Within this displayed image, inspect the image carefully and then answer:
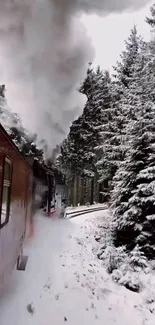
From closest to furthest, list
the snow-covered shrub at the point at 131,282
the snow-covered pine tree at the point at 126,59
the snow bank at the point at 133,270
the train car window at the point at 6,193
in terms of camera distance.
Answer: the train car window at the point at 6,193 → the snow bank at the point at 133,270 → the snow-covered shrub at the point at 131,282 → the snow-covered pine tree at the point at 126,59

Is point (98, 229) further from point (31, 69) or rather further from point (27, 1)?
point (27, 1)

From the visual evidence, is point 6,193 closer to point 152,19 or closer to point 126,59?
point 152,19

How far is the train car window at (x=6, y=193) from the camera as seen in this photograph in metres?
4.23

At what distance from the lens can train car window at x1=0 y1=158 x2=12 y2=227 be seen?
423cm

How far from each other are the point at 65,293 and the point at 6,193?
4.57m

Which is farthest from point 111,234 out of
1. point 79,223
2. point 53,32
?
point 53,32

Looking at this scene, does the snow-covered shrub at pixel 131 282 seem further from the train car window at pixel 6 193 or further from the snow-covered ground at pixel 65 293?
the train car window at pixel 6 193

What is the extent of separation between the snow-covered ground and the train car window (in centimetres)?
209

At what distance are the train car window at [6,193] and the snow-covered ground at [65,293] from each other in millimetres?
2085

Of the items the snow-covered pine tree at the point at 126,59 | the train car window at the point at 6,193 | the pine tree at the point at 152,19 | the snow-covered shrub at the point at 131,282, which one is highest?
the snow-covered pine tree at the point at 126,59

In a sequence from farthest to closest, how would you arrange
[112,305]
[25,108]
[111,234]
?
[25,108], [111,234], [112,305]

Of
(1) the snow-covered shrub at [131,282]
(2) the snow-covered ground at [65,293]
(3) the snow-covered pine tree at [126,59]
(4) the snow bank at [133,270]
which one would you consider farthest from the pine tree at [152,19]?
(1) the snow-covered shrub at [131,282]

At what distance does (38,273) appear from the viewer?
8438 millimetres

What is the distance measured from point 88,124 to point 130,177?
67.3 ft
